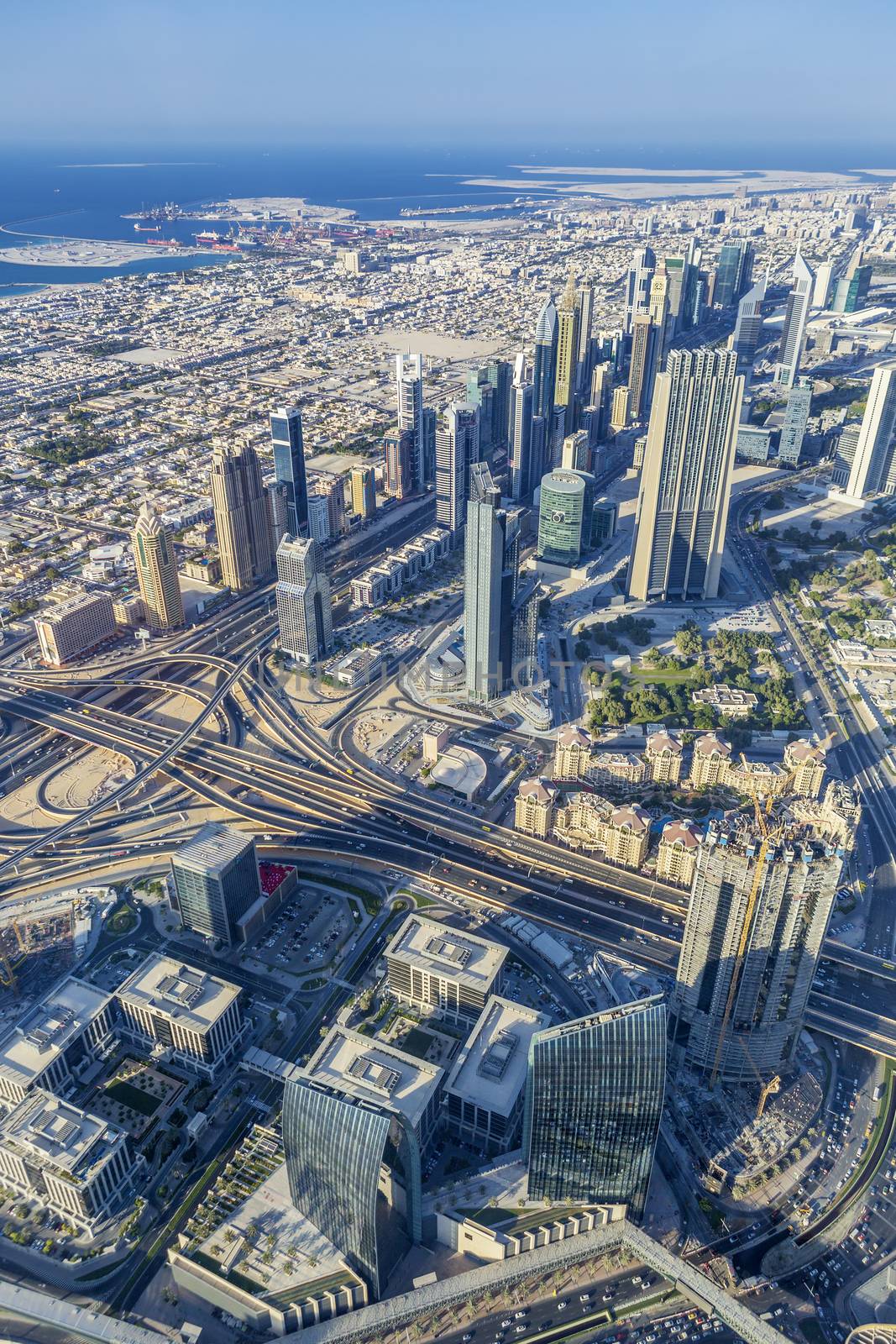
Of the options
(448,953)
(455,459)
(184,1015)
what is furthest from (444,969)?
(455,459)

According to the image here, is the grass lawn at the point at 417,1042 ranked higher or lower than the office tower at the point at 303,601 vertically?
lower

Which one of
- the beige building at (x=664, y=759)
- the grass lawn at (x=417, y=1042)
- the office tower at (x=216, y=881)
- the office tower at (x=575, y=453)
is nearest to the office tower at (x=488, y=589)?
the beige building at (x=664, y=759)

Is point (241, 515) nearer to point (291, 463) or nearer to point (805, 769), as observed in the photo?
point (291, 463)

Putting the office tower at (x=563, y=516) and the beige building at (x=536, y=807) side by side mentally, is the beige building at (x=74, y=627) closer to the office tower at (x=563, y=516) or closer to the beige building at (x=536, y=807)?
the beige building at (x=536, y=807)

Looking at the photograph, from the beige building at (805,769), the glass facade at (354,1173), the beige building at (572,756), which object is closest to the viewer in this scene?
the glass facade at (354,1173)

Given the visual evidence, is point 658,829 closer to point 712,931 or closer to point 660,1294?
point 712,931
